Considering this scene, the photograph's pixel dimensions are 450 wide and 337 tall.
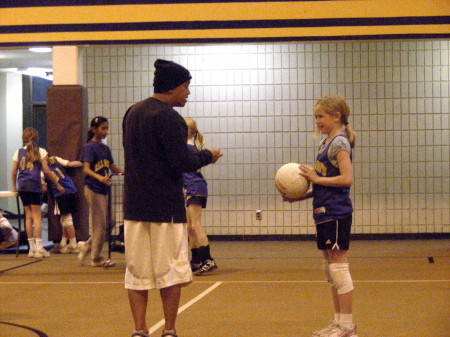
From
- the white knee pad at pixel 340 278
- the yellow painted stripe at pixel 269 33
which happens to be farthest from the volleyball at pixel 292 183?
the yellow painted stripe at pixel 269 33

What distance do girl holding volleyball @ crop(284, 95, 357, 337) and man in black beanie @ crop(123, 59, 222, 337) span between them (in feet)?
3.03

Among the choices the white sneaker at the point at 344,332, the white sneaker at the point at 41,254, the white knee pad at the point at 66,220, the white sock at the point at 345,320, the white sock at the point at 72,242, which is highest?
the white knee pad at the point at 66,220

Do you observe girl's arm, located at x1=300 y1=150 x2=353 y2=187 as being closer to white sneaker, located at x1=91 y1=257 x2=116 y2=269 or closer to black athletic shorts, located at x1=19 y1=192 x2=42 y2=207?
white sneaker, located at x1=91 y1=257 x2=116 y2=269

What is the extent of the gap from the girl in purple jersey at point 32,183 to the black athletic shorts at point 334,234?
6246 millimetres

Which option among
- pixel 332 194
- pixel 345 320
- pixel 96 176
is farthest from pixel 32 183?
pixel 345 320

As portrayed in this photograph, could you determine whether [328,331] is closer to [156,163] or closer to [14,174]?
[156,163]

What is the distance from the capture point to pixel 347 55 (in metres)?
12.0

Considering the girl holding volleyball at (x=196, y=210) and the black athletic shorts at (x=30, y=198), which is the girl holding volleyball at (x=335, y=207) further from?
the black athletic shorts at (x=30, y=198)

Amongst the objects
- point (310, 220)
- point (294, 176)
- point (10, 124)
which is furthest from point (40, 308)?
point (10, 124)

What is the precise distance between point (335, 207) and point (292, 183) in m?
0.35

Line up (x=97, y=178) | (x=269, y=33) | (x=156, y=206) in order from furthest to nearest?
1. (x=269, y=33)
2. (x=97, y=178)
3. (x=156, y=206)

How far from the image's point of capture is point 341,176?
4.67m

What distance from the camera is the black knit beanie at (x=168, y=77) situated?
4.45 metres

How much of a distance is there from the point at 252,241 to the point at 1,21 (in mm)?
5407
